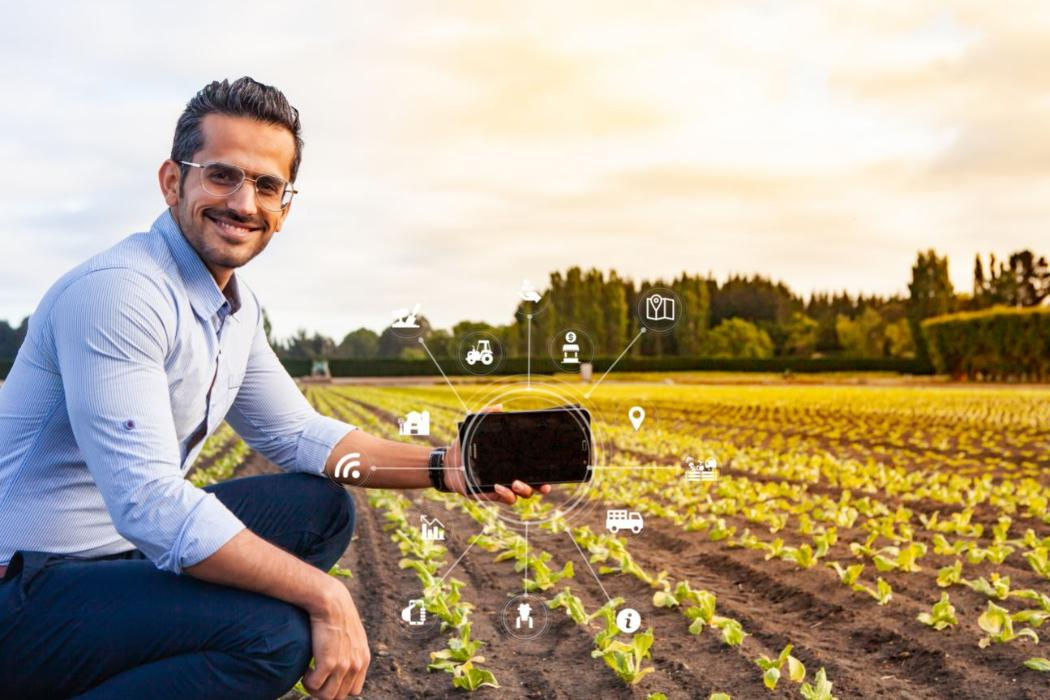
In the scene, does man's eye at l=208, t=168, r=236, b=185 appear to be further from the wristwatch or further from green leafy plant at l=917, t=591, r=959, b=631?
green leafy plant at l=917, t=591, r=959, b=631

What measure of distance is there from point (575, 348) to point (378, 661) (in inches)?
55.7

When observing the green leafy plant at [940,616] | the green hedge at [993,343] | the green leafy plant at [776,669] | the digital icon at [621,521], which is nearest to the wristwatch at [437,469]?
the green leafy plant at [776,669]

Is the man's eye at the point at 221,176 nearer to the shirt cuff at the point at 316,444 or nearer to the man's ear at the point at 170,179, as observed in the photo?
the man's ear at the point at 170,179

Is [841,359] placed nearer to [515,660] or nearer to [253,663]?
[515,660]

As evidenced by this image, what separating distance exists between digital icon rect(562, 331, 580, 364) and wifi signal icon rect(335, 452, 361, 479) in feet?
2.18

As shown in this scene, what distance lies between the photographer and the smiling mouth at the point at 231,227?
2328mm

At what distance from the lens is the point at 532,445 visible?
266 centimetres

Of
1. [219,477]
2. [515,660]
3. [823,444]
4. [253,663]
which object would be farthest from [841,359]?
[253,663]

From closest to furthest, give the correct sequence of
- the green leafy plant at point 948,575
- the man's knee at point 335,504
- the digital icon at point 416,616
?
the man's knee at point 335,504 → the digital icon at point 416,616 → the green leafy plant at point 948,575

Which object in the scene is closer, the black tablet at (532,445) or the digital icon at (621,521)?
the black tablet at (532,445)

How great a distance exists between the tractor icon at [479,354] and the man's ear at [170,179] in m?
0.99

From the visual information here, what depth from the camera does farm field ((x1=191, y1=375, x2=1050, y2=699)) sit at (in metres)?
3.31

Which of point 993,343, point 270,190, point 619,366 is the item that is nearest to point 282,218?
point 270,190

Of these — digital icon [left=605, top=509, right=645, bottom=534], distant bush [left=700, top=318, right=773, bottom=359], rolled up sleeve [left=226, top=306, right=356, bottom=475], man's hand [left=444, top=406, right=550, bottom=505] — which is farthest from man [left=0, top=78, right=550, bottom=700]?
distant bush [left=700, top=318, right=773, bottom=359]
